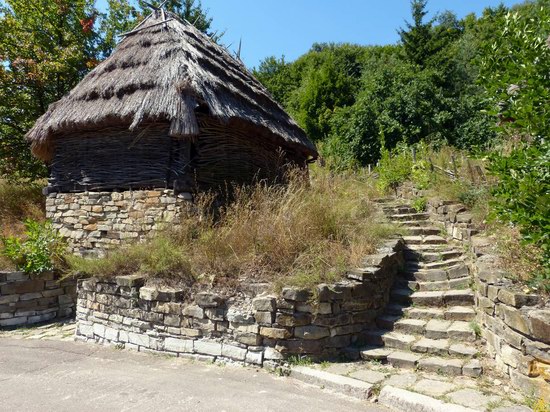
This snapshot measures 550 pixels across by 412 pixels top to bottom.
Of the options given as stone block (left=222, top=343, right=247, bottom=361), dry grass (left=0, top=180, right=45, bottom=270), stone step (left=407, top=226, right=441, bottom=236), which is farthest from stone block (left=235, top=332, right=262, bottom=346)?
dry grass (left=0, top=180, right=45, bottom=270)

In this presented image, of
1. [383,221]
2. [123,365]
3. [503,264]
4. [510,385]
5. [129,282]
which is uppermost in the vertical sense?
[383,221]

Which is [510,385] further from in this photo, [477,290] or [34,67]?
[34,67]

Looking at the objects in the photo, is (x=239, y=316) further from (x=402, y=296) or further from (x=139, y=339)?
(x=402, y=296)

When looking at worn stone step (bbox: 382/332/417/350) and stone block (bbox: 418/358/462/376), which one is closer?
stone block (bbox: 418/358/462/376)

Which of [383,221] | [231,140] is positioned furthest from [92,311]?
[383,221]

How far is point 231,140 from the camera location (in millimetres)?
7645

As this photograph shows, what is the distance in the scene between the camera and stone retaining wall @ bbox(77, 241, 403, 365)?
446cm

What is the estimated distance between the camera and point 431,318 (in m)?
5.03

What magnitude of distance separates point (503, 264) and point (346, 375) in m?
2.06

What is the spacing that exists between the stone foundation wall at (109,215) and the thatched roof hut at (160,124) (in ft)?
0.77

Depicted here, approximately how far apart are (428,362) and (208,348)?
251 centimetres

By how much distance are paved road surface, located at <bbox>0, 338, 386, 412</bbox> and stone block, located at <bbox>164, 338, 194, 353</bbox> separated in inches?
5.0

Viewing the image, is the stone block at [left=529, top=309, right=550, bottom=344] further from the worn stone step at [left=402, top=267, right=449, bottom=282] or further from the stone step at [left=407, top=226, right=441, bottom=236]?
the stone step at [left=407, top=226, right=441, bottom=236]

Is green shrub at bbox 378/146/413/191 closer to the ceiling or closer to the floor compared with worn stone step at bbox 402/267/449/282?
closer to the ceiling
